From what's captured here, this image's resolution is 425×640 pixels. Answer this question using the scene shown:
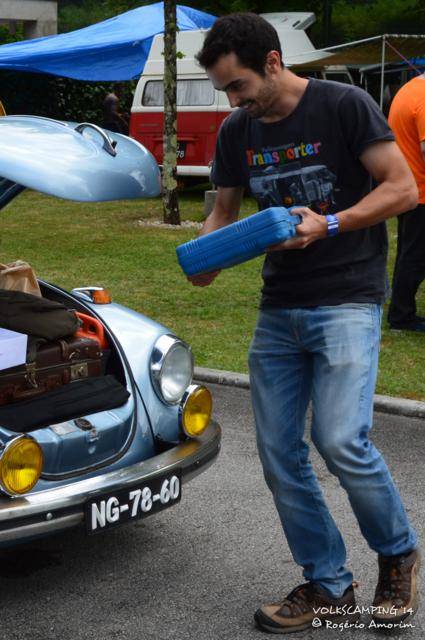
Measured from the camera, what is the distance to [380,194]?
10.2ft

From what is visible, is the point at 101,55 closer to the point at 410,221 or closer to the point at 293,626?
the point at 410,221

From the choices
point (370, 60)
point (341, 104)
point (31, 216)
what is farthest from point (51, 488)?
point (370, 60)

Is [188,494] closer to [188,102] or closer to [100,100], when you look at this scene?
[188,102]

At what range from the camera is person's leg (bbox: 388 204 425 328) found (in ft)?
24.3

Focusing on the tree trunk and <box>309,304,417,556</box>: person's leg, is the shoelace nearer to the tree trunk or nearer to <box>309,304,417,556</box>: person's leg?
<box>309,304,417,556</box>: person's leg

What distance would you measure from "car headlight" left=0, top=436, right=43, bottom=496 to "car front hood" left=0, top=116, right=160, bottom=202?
0.84 meters

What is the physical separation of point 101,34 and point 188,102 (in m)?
3.10

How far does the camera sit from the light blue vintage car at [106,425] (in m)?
3.44

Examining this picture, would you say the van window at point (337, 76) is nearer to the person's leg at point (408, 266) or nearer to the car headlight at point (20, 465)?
the person's leg at point (408, 266)

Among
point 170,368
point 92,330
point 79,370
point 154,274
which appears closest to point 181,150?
point 154,274

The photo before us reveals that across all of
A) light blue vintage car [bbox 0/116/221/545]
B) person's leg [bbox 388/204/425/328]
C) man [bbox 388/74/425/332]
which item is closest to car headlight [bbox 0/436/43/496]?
light blue vintage car [bbox 0/116/221/545]

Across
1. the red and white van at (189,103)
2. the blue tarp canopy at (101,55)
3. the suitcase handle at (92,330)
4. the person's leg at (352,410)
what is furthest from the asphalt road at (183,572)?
the blue tarp canopy at (101,55)

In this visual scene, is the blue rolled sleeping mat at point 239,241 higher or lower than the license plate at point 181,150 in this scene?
lower

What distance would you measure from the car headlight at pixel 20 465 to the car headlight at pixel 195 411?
2.48 feet
